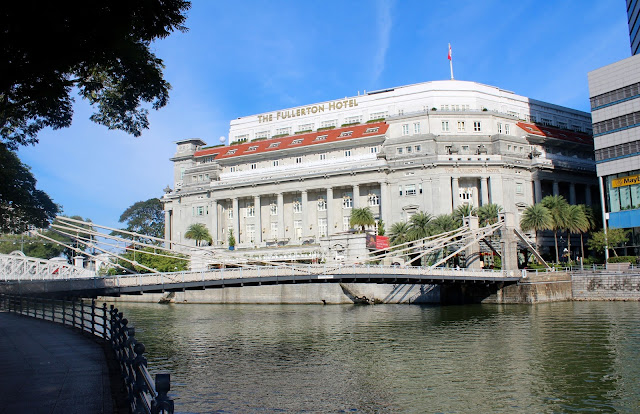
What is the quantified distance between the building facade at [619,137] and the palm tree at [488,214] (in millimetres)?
13145

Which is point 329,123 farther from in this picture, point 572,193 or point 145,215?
point 145,215

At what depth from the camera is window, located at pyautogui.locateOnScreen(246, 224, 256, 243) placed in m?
94.0

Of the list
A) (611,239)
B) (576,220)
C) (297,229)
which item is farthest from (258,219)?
(611,239)

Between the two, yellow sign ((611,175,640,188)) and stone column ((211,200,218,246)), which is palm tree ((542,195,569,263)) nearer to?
yellow sign ((611,175,640,188))

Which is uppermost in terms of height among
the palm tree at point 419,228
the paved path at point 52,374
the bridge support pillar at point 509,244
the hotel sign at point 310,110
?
the hotel sign at point 310,110

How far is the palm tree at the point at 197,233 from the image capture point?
9175cm

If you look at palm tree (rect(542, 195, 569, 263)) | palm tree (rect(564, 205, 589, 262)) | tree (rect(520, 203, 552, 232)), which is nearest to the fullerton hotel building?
palm tree (rect(542, 195, 569, 263))

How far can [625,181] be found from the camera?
216ft

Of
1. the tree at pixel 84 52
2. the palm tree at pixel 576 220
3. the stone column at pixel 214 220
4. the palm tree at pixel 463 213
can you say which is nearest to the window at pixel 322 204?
the stone column at pixel 214 220

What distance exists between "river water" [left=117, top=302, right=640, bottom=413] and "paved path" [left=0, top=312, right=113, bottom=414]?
416cm

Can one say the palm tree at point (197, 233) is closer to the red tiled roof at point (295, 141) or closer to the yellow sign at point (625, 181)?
the red tiled roof at point (295, 141)

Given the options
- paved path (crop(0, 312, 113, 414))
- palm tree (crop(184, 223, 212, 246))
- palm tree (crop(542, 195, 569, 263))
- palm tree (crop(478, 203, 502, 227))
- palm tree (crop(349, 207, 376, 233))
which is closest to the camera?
paved path (crop(0, 312, 113, 414))

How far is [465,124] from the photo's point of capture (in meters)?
86.6

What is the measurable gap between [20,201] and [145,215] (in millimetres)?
108272
